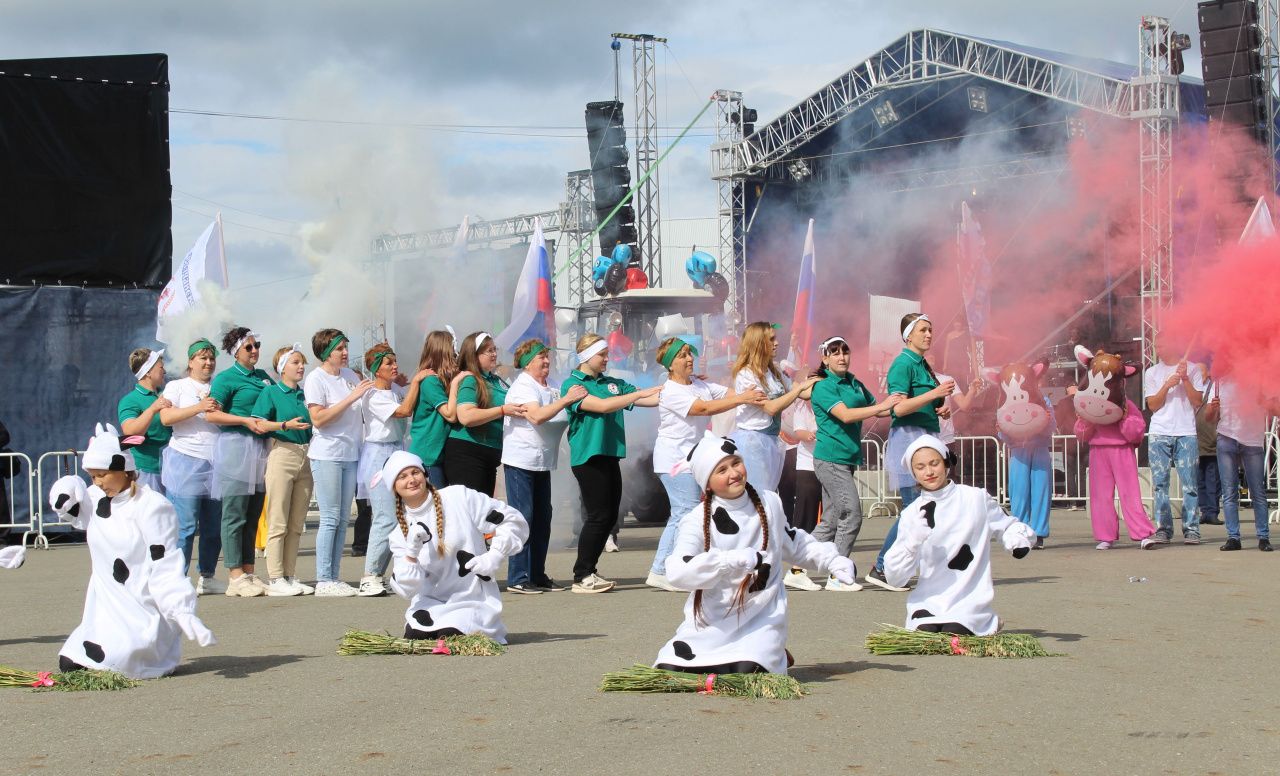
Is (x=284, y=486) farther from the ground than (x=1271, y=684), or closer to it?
farther from the ground

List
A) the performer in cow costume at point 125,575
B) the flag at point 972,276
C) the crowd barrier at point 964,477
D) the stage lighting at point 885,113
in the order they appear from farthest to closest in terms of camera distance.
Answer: the stage lighting at point 885,113
the flag at point 972,276
the crowd barrier at point 964,477
the performer in cow costume at point 125,575

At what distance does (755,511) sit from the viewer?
19.8ft

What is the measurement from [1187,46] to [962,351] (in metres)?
7.95

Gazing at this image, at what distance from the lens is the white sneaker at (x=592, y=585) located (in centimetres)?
955

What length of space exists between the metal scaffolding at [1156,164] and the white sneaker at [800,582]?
14808 millimetres

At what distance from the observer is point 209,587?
32.6 ft

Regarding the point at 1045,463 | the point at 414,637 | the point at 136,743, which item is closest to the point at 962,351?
the point at 1045,463

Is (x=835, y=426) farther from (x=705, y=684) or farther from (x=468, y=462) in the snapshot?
(x=705, y=684)

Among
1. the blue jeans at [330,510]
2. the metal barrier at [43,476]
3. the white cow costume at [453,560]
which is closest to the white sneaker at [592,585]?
the blue jeans at [330,510]

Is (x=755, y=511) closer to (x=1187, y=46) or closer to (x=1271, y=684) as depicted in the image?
(x=1271, y=684)

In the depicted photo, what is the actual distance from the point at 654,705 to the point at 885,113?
25.7m

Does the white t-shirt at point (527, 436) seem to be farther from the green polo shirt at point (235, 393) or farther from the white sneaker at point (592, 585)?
the green polo shirt at point (235, 393)

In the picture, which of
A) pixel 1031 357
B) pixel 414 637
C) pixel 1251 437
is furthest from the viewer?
pixel 1031 357

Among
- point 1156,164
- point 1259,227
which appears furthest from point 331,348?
point 1156,164
